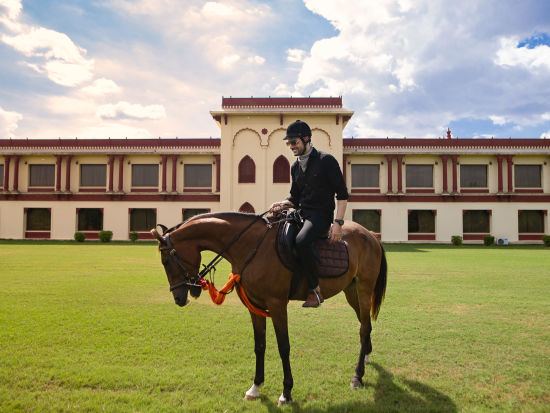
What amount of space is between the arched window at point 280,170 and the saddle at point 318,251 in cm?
2666

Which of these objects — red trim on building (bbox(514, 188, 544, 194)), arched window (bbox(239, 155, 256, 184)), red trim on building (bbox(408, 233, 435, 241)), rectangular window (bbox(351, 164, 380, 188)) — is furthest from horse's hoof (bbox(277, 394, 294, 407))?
red trim on building (bbox(514, 188, 544, 194))

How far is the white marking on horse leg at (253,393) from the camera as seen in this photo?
3.75m

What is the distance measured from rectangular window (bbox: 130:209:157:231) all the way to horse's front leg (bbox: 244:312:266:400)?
31.4 meters

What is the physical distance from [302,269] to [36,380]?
323cm

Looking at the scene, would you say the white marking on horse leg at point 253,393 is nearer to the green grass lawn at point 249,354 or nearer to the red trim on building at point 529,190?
the green grass lawn at point 249,354

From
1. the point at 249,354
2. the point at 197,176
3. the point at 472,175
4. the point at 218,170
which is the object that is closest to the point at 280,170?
the point at 218,170

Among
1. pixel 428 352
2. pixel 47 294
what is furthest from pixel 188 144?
pixel 428 352

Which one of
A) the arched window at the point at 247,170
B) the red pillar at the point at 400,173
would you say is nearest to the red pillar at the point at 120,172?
the arched window at the point at 247,170

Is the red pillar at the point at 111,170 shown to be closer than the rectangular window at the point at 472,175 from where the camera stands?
No

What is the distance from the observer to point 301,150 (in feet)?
13.5

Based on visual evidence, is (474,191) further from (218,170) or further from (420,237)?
(218,170)

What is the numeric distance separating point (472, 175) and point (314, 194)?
1346 inches

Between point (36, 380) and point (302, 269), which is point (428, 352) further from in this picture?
point (36, 380)

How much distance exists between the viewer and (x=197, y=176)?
33750 millimetres
